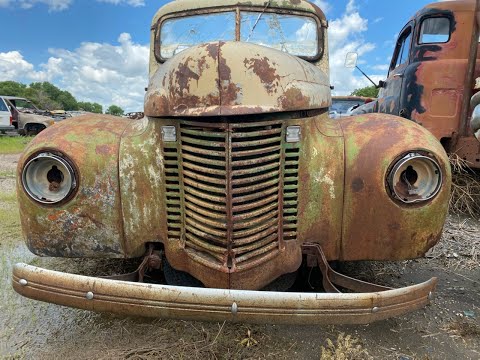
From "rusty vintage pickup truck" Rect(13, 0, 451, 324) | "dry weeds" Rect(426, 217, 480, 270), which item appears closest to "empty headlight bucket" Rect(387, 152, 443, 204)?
"rusty vintage pickup truck" Rect(13, 0, 451, 324)

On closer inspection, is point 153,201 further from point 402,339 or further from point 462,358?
point 462,358

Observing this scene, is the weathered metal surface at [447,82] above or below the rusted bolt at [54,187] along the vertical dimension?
above

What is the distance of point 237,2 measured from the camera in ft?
12.1

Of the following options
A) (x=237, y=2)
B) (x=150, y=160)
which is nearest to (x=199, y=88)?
(x=150, y=160)

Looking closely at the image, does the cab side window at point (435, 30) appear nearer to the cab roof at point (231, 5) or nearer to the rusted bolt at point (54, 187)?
the cab roof at point (231, 5)

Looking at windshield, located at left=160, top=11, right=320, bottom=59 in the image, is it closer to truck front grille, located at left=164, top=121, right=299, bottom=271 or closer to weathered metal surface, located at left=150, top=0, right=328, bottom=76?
weathered metal surface, located at left=150, top=0, right=328, bottom=76

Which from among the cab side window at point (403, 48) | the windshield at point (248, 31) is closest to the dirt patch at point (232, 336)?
the windshield at point (248, 31)

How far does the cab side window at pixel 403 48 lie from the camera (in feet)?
20.4

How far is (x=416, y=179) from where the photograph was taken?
7.93ft

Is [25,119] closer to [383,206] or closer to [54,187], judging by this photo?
[54,187]

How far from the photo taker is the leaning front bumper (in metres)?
1.90

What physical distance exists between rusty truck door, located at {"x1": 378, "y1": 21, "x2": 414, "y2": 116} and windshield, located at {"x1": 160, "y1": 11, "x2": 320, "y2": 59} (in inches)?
106

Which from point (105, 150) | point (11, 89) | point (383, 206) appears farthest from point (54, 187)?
point (11, 89)

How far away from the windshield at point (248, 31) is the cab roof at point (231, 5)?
75 mm
